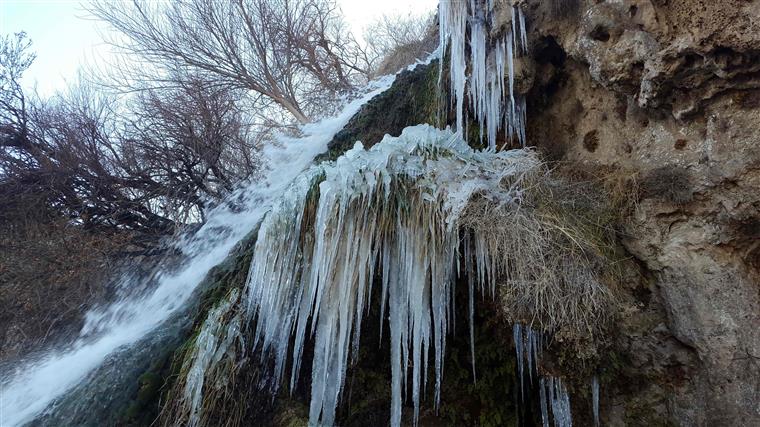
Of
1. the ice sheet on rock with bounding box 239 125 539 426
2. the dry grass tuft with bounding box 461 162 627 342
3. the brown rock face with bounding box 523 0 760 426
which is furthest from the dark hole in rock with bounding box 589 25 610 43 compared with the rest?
the dry grass tuft with bounding box 461 162 627 342

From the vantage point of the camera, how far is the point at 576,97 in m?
3.40

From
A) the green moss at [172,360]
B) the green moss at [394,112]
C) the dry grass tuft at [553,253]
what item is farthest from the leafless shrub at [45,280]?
the dry grass tuft at [553,253]

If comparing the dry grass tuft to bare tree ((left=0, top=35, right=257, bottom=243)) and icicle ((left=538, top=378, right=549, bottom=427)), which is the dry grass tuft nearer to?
icicle ((left=538, top=378, right=549, bottom=427))

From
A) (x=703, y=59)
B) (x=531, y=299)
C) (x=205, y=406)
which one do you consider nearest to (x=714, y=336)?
(x=531, y=299)

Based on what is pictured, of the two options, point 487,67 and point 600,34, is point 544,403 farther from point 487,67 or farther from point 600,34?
point 487,67

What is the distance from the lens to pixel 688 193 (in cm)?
249

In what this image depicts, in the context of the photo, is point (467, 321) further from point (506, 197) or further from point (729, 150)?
point (729, 150)

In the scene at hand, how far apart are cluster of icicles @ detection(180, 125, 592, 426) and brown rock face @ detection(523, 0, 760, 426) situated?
0.63 metres

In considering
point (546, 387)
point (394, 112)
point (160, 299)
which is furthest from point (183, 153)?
point (546, 387)

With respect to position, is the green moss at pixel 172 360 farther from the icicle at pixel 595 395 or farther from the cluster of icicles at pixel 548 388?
the icicle at pixel 595 395

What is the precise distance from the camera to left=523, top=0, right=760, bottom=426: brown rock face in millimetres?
2301

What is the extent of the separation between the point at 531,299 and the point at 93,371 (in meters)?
3.19

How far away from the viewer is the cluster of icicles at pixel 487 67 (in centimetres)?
346

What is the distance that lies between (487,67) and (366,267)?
1.95 meters
